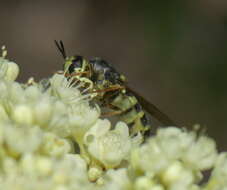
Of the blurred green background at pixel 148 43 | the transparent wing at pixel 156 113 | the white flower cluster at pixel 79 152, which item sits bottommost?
the blurred green background at pixel 148 43

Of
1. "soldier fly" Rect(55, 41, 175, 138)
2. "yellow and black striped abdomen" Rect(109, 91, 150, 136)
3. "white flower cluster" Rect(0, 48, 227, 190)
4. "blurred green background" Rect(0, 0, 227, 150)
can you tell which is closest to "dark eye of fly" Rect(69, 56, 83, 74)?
"soldier fly" Rect(55, 41, 175, 138)

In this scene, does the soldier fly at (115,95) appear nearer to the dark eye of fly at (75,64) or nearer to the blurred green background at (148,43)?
the dark eye of fly at (75,64)

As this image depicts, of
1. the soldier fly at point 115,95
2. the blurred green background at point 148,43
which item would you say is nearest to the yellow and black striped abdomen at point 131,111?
the soldier fly at point 115,95

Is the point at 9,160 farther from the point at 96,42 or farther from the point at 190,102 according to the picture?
the point at 96,42

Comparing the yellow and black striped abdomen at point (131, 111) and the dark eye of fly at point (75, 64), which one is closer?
→ the dark eye of fly at point (75, 64)

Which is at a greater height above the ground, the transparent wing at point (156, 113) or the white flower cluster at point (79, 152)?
the white flower cluster at point (79, 152)

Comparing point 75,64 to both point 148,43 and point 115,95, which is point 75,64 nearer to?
point 115,95

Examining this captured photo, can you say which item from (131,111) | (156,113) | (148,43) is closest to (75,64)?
(131,111)

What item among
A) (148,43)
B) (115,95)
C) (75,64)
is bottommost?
(148,43)
